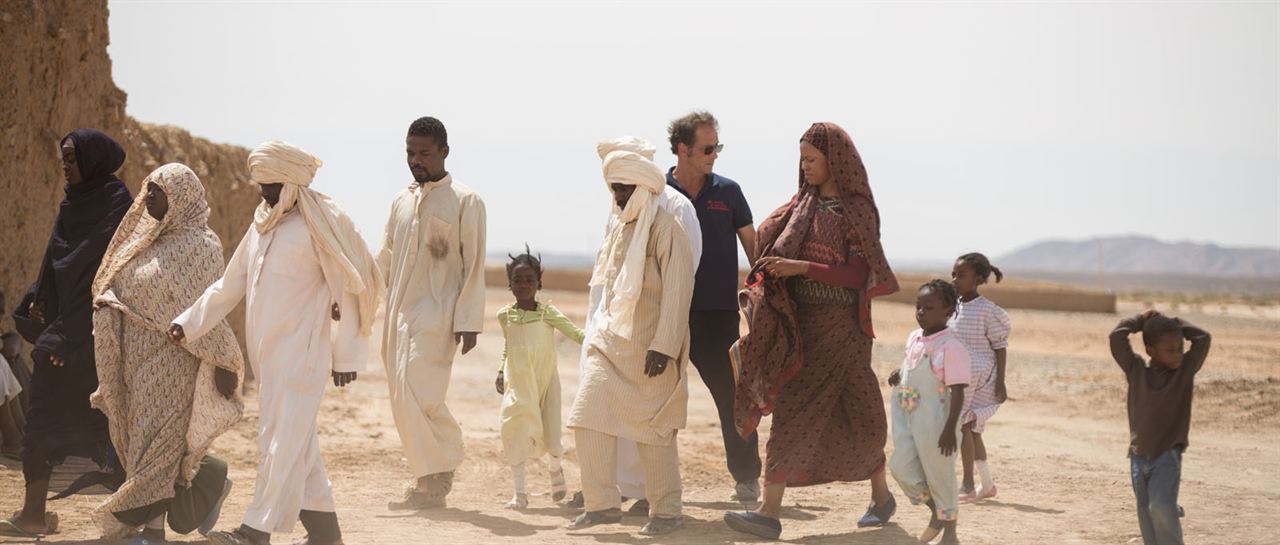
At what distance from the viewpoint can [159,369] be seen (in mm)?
6699

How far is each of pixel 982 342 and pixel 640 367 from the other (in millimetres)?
2275

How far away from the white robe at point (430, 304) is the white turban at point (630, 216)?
1.03 m

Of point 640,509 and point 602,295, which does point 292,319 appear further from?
point 640,509

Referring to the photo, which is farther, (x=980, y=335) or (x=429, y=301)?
(x=980, y=335)

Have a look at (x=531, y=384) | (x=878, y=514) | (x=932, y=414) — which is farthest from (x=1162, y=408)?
(x=531, y=384)

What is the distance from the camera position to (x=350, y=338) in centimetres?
674

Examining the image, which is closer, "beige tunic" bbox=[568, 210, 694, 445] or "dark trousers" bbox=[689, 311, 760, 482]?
"beige tunic" bbox=[568, 210, 694, 445]

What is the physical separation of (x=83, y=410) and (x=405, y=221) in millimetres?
2191

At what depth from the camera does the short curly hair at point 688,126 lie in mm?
8539

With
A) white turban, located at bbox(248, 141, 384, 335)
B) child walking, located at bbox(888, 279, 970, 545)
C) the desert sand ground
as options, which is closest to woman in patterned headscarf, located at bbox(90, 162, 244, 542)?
white turban, located at bbox(248, 141, 384, 335)

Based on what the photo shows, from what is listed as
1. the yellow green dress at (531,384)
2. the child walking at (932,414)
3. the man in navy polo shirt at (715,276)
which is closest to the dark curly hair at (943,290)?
the child walking at (932,414)

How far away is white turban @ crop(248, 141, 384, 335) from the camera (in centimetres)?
664

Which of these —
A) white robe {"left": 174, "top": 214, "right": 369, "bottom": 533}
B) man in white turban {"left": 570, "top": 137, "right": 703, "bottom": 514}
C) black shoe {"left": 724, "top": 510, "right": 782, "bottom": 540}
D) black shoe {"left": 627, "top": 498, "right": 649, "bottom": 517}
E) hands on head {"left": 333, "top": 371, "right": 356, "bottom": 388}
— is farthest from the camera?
black shoe {"left": 627, "top": 498, "right": 649, "bottom": 517}

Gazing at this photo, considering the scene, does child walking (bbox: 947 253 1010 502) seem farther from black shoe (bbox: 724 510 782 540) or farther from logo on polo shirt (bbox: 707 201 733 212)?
black shoe (bbox: 724 510 782 540)
